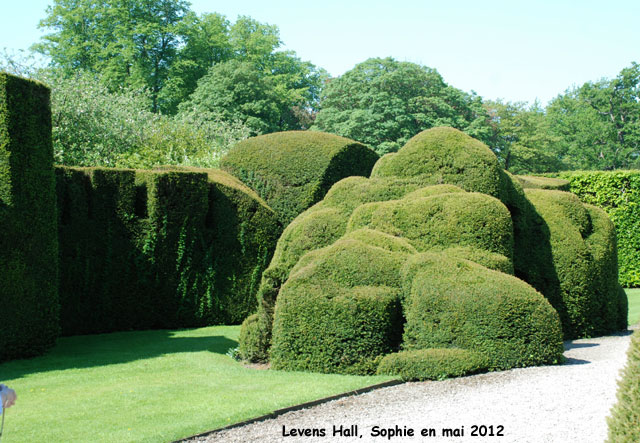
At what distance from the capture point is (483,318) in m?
8.52

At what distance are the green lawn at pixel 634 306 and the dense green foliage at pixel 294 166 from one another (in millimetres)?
8309

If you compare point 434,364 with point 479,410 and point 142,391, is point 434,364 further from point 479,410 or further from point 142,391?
point 142,391

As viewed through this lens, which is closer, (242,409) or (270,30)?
(242,409)

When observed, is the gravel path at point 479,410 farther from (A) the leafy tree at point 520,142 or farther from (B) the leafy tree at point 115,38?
(A) the leafy tree at point 520,142

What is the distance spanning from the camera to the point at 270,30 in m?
47.9

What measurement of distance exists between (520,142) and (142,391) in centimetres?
4047

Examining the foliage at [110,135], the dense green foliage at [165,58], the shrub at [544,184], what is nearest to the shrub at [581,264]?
the shrub at [544,184]

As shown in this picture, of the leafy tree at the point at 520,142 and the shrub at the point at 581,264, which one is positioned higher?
the leafy tree at the point at 520,142

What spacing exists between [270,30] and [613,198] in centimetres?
3342

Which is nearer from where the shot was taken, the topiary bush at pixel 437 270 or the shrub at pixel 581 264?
the topiary bush at pixel 437 270

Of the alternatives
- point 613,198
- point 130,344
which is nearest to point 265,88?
point 613,198

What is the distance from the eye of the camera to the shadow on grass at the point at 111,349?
1014 cm

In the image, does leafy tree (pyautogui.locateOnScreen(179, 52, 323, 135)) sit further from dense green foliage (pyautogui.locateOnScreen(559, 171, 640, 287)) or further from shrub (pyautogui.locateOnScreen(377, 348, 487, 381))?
shrub (pyautogui.locateOnScreen(377, 348, 487, 381))

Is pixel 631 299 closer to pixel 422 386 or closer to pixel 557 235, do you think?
pixel 557 235
